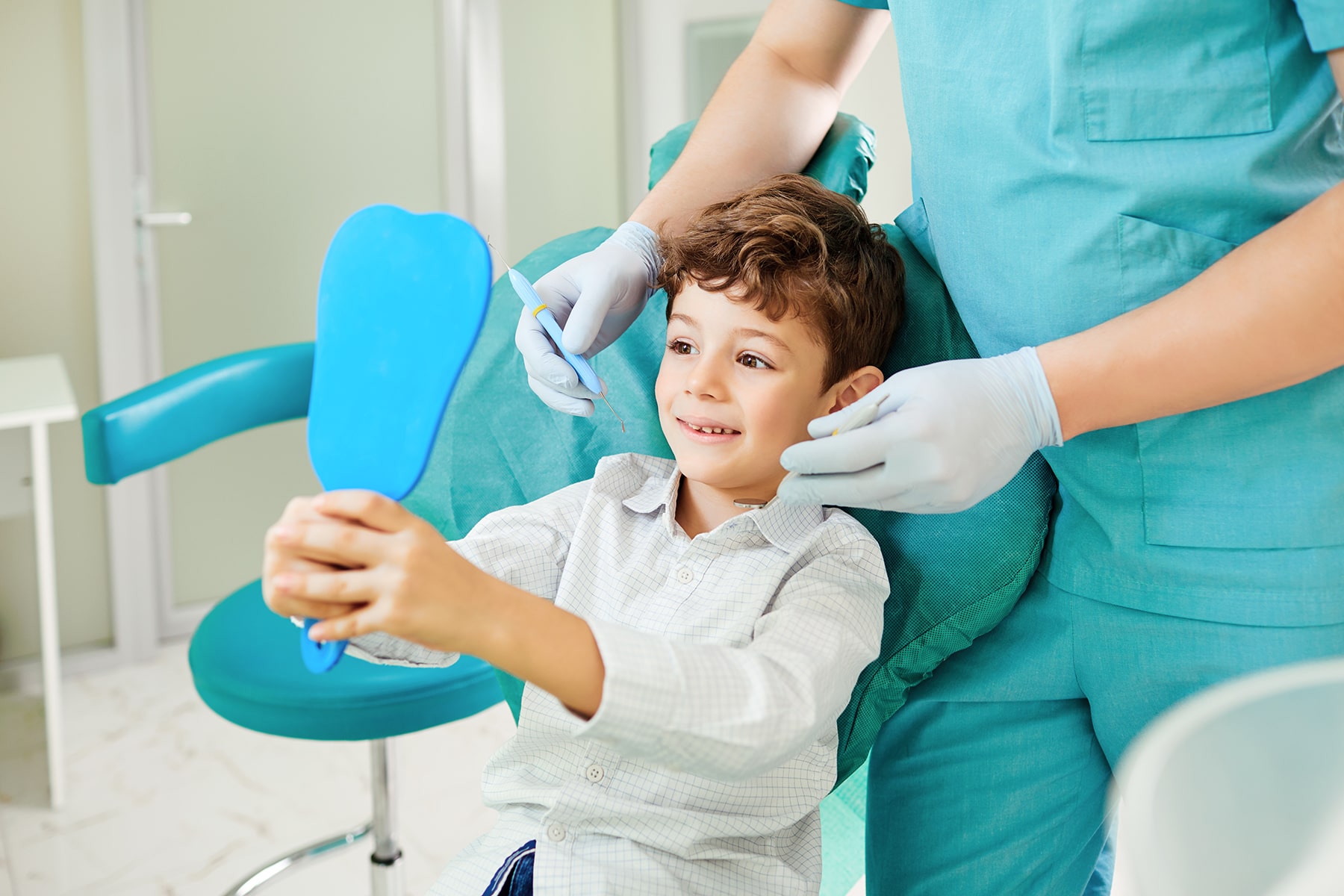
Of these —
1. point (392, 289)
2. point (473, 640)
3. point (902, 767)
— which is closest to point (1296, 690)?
point (473, 640)

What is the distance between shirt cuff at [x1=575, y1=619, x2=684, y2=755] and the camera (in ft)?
2.18

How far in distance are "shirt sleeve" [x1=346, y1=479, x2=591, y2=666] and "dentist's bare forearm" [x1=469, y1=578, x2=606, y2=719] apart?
0.24 m

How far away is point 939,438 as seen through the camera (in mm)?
794

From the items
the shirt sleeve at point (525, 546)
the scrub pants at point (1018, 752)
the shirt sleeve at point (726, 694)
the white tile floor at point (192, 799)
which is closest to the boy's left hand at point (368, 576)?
the shirt sleeve at point (726, 694)

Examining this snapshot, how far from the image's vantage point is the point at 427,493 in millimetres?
1259

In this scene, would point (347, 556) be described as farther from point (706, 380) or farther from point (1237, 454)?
point (1237, 454)

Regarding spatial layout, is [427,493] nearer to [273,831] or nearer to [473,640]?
[473,640]

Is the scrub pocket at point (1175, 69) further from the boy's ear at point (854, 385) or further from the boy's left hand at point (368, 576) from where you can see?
the boy's left hand at point (368, 576)

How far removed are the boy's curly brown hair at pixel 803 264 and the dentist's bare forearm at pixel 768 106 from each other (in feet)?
0.29

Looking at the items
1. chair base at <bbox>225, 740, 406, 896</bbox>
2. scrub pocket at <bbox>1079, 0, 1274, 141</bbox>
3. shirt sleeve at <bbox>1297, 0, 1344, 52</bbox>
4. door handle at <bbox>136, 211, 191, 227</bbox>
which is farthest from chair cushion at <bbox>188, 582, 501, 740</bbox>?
door handle at <bbox>136, 211, 191, 227</bbox>

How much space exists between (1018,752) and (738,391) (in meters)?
0.41

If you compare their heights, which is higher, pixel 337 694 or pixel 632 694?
pixel 632 694

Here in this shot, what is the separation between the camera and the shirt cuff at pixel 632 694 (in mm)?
665

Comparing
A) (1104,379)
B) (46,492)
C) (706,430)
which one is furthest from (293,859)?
(1104,379)
